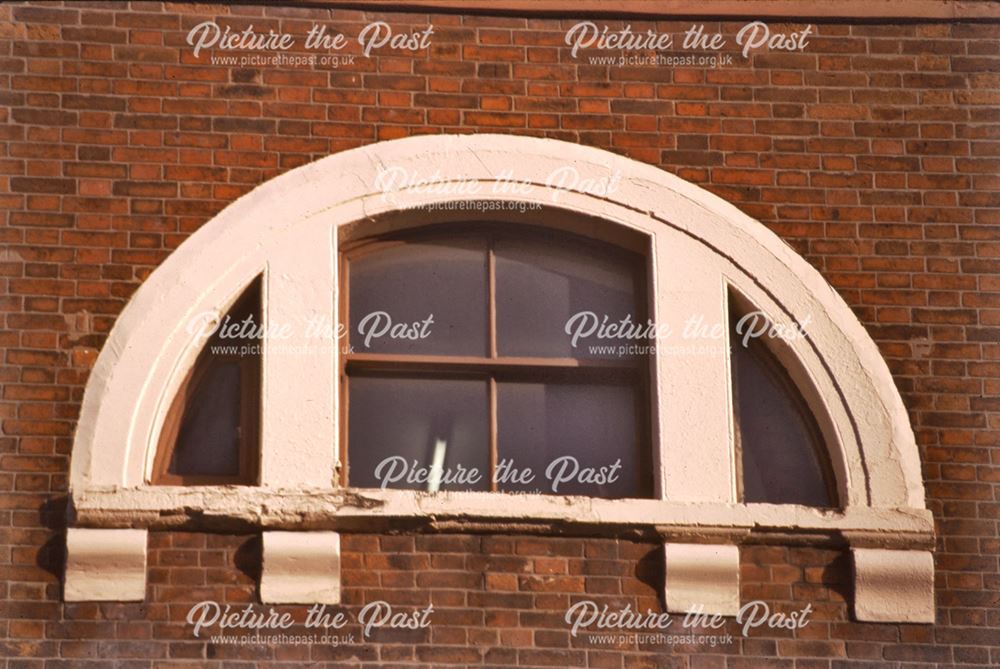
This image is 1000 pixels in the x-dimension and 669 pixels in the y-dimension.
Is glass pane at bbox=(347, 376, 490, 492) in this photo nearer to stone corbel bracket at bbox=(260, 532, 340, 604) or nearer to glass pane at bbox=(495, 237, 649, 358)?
glass pane at bbox=(495, 237, 649, 358)

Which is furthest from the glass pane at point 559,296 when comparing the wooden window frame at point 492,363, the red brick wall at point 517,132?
the red brick wall at point 517,132

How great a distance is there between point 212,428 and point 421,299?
106cm

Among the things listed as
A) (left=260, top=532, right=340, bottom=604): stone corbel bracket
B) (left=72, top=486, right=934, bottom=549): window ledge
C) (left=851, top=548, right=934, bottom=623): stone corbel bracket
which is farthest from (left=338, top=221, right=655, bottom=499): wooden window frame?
(left=851, top=548, right=934, bottom=623): stone corbel bracket

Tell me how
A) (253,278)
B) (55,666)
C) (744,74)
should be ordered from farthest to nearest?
(744,74) → (253,278) → (55,666)

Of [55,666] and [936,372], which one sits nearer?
[55,666]

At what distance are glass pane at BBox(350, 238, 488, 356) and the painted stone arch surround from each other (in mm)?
181

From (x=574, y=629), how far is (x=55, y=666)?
6.72 feet

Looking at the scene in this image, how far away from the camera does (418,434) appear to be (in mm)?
8375

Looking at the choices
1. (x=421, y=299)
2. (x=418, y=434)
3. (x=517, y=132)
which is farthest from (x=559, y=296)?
(x=418, y=434)

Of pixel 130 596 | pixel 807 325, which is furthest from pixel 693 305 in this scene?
pixel 130 596

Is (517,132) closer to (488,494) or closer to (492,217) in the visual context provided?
(492,217)

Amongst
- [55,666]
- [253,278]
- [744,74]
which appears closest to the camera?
[55,666]

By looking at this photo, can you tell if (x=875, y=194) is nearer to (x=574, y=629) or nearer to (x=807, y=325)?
(x=807, y=325)

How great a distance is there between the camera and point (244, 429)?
27.2ft
